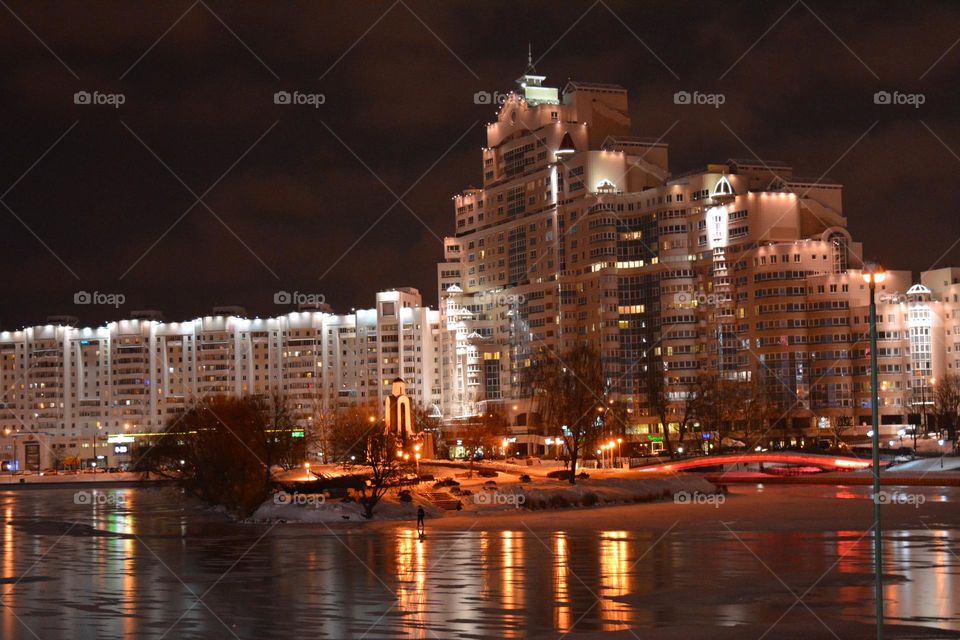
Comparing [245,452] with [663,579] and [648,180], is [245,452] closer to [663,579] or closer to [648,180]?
[663,579]

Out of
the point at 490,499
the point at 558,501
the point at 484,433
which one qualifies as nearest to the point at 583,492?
the point at 558,501

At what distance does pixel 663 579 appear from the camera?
35.4m

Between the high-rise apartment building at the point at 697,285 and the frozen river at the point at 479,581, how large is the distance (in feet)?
335

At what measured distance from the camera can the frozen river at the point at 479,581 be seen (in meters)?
27.3

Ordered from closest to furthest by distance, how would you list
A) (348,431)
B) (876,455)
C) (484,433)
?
1. (876,455)
2. (348,431)
3. (484,433)

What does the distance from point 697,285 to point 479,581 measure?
144 metres

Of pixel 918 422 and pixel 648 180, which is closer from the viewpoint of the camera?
pixel 918 422

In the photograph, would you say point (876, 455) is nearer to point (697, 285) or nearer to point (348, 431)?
point (348, 431)

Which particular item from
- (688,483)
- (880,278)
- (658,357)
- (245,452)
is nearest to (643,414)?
(658,357)

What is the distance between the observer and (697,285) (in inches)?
6895

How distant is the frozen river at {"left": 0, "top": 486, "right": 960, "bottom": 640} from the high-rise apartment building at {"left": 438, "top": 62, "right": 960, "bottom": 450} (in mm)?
102230

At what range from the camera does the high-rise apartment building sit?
6250 inches

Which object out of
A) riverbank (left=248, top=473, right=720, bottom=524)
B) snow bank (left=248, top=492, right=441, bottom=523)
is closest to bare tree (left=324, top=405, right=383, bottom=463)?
riverbank (left=248, top=473, right=720, bottom=524)

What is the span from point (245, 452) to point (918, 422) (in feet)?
337
